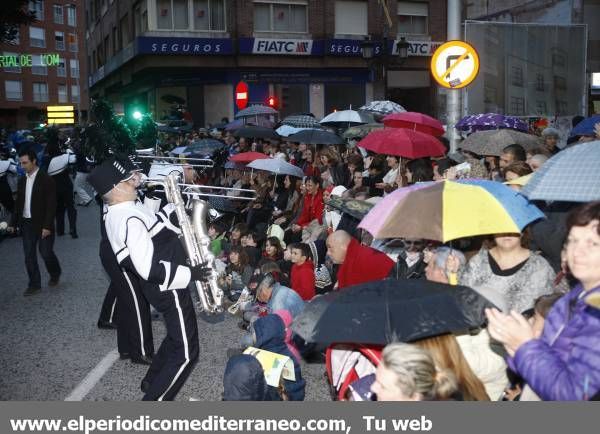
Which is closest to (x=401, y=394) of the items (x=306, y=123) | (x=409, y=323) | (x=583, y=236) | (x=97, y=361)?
(x=409, y=323)

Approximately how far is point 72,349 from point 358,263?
3.10 metres

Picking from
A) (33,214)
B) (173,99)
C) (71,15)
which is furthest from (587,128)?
(71,15)

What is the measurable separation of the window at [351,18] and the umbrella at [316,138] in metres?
20.5

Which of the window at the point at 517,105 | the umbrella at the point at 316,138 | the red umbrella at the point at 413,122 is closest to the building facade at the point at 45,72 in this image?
the window at the point at 517,105

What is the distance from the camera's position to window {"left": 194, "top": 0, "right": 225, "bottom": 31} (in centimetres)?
2936

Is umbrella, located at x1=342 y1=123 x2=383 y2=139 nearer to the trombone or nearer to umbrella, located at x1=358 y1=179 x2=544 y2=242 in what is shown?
the trombone

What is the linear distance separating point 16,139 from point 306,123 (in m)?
19.4

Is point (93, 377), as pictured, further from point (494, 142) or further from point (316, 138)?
point (316, 138)

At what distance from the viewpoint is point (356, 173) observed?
29.5 ft

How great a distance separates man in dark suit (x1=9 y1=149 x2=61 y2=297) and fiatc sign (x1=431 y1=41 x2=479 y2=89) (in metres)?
5.41

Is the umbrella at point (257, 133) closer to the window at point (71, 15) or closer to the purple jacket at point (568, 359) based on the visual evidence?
the purple jacket at point (568, 359)

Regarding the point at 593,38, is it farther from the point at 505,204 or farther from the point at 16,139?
the point at 16,139

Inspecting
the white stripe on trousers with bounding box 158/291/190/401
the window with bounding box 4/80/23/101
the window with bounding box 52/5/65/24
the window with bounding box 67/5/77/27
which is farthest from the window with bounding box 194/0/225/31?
the window with bounding box 67/5/77/27

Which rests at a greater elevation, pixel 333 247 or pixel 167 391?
pixel 333 247
